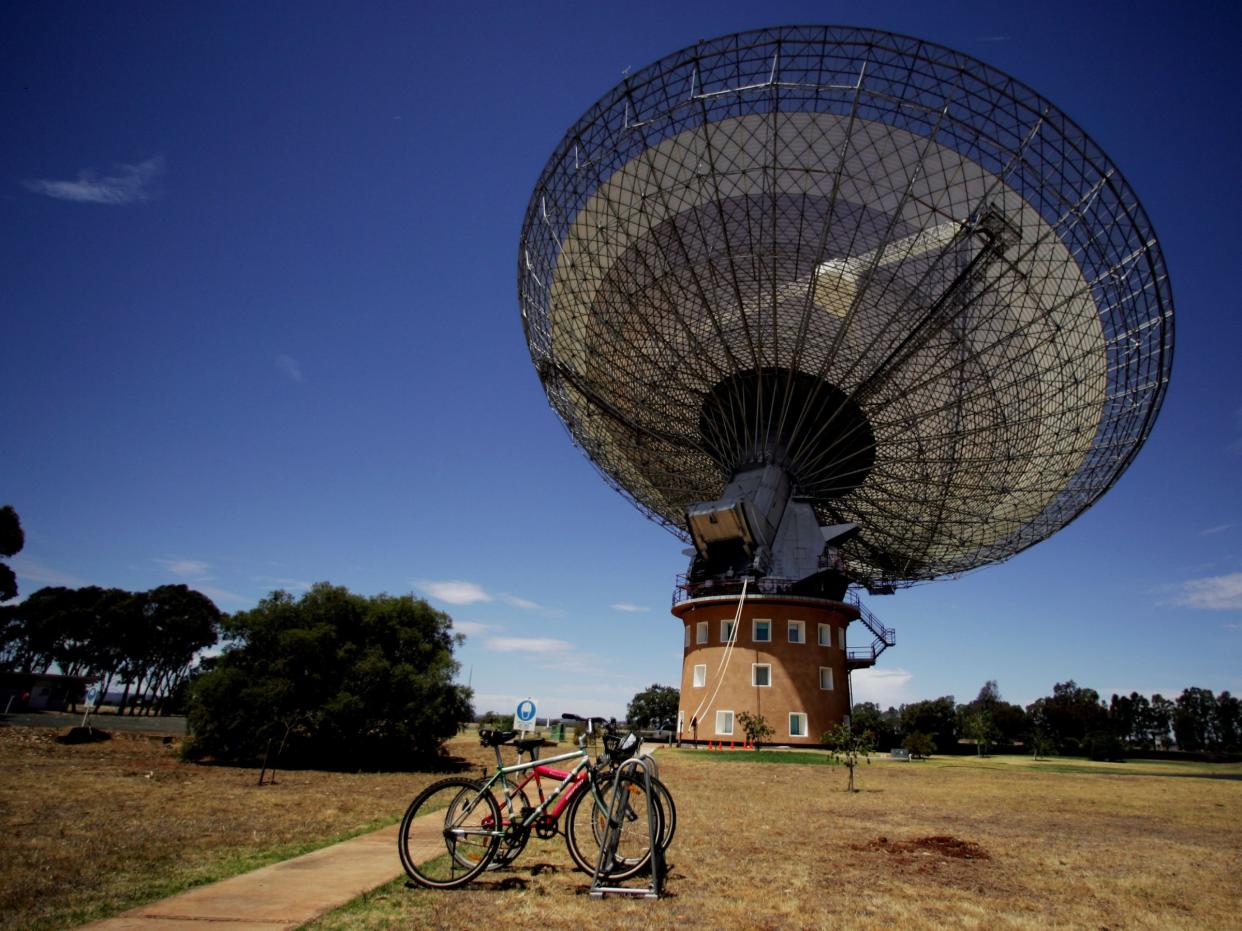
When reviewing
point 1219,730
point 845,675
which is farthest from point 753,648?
point 1219,730

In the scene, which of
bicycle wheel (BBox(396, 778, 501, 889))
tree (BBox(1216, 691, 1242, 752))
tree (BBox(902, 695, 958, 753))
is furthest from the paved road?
tree (BBox(1216, 691, 1242, 752))

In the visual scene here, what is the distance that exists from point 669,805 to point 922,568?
38560mm

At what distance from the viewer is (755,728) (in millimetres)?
35125

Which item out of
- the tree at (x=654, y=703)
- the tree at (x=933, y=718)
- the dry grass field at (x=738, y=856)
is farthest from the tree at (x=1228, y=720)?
the dry grass field at (x=738, y=856)

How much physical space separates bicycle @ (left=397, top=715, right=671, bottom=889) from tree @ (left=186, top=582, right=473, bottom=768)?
1692 centimetres

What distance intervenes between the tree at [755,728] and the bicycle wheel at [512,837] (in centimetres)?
2985

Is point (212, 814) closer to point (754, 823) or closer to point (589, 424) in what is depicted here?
point (754, 823)

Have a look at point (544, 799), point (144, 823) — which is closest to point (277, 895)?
point (544, 799)

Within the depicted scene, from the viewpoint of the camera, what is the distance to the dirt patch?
9422 millimetres

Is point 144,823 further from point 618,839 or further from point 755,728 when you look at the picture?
point 755,728

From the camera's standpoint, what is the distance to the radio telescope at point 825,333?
79.5 feet

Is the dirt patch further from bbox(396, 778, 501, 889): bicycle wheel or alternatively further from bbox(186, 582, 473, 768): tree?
bbox(186, 582, 473, 768): tree

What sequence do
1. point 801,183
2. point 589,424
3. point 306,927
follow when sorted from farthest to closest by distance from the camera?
1. point 589,424
2. point 801,183
3. point 306,927

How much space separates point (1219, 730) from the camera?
11762cm
